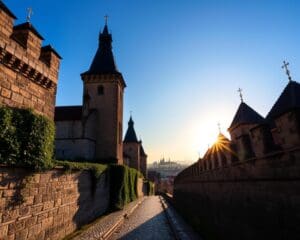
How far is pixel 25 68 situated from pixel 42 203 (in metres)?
4.49

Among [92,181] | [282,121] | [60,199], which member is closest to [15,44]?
[60,199]

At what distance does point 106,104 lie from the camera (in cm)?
2875

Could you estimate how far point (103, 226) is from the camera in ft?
36.1

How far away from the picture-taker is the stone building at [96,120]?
2533 cm

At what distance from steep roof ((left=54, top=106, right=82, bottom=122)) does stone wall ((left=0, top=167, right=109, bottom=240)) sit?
16.3 meters

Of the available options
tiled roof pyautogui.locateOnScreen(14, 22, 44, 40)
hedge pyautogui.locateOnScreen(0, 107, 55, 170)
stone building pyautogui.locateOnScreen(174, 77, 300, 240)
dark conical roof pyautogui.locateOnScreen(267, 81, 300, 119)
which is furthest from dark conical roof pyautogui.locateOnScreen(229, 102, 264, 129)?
tiled roof pyautogui.locateOnScreen(14, 22, 44, 40)

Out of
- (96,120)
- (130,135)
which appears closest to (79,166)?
(96,120)

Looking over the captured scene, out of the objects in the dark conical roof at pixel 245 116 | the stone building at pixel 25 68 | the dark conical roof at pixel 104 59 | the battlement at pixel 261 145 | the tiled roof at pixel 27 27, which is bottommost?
the battlement at pixel 261 145

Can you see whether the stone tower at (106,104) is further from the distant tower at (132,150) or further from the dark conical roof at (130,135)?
the dark conical roof at (130,135)

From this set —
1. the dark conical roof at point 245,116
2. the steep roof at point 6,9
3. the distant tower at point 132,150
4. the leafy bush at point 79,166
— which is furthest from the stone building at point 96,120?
the distant tower at point 132,150

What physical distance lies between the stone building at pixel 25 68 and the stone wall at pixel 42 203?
7.60ft

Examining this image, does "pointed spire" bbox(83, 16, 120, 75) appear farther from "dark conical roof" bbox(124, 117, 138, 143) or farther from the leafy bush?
"dark conical roof" bbox(124, 117, 138, 143)

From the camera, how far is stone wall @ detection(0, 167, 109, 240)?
554cm

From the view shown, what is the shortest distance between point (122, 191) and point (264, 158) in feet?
51.6
